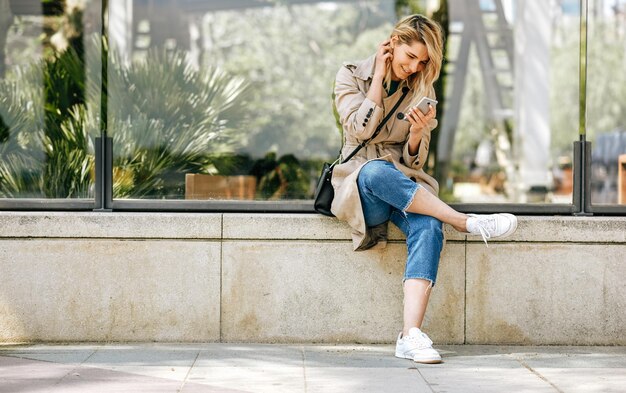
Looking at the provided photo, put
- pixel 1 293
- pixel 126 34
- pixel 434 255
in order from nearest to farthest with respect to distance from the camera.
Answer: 1. pixel 434 255
2. pixel 1 293
3. pixel 126 34

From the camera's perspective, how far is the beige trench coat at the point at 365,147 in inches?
206

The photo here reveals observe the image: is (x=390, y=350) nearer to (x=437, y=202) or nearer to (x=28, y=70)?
(x=437, y=202)

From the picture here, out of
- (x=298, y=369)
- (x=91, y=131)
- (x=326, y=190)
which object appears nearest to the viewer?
(x=298, y=369)

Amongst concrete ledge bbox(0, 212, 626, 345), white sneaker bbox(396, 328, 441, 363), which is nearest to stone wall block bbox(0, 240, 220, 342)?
concrete ledge bbox(0, 212, 626, 345)

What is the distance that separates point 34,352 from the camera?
5.17 metres

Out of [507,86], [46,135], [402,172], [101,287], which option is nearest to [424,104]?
[402,172]

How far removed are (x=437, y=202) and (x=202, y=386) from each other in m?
1.56

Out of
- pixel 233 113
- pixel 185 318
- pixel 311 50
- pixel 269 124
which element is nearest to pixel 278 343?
pixel 185 318

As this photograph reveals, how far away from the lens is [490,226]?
5.07 meters

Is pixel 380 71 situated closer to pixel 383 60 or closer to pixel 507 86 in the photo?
pixel 383 60

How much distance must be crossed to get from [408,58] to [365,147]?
0.54 m

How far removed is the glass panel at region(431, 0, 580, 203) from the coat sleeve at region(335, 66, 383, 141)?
8.62m

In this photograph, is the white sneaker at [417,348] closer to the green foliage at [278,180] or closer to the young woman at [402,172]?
the young woman at [402,172]

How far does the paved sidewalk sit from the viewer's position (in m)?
4.34
